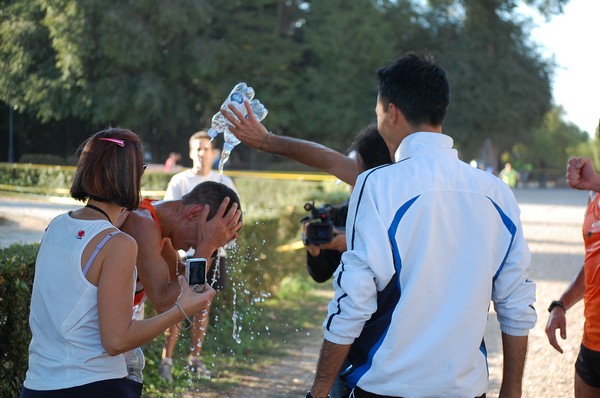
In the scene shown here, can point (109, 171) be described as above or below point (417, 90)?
below

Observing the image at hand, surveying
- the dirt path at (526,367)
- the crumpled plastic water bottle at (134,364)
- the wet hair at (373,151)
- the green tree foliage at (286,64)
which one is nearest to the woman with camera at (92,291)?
the crumpled plastic water bottle at (134,364)

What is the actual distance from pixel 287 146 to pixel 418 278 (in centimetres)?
141

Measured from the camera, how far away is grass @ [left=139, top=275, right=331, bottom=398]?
21.3 ft

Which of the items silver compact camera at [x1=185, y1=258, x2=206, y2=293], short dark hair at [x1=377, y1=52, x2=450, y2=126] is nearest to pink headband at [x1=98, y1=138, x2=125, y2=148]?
silver compact camera at [x1=185, y1=258, x2=206, y2=293]

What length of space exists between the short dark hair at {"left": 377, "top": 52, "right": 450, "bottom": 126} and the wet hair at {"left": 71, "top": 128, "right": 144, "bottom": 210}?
0.98 metres

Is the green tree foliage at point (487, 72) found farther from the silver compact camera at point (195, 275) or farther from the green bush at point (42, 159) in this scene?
the silver compact camera at point (195, 275)

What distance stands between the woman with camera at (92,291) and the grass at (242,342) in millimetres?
3505

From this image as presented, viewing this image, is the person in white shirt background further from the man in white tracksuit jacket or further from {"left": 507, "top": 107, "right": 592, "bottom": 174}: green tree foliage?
{"left": 507, "top": 107, "right": 592, "bottom": 174}: green tree foliage

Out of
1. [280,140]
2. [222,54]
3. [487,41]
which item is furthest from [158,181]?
[487,41]

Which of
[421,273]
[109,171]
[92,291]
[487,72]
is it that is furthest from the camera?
[487,72]

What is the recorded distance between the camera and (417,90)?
2.73 m

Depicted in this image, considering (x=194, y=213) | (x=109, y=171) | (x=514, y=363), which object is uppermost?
(x=109, y=171)

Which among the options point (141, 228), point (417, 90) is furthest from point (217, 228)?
point (417, 90)

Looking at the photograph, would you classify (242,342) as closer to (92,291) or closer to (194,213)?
(194,213)
